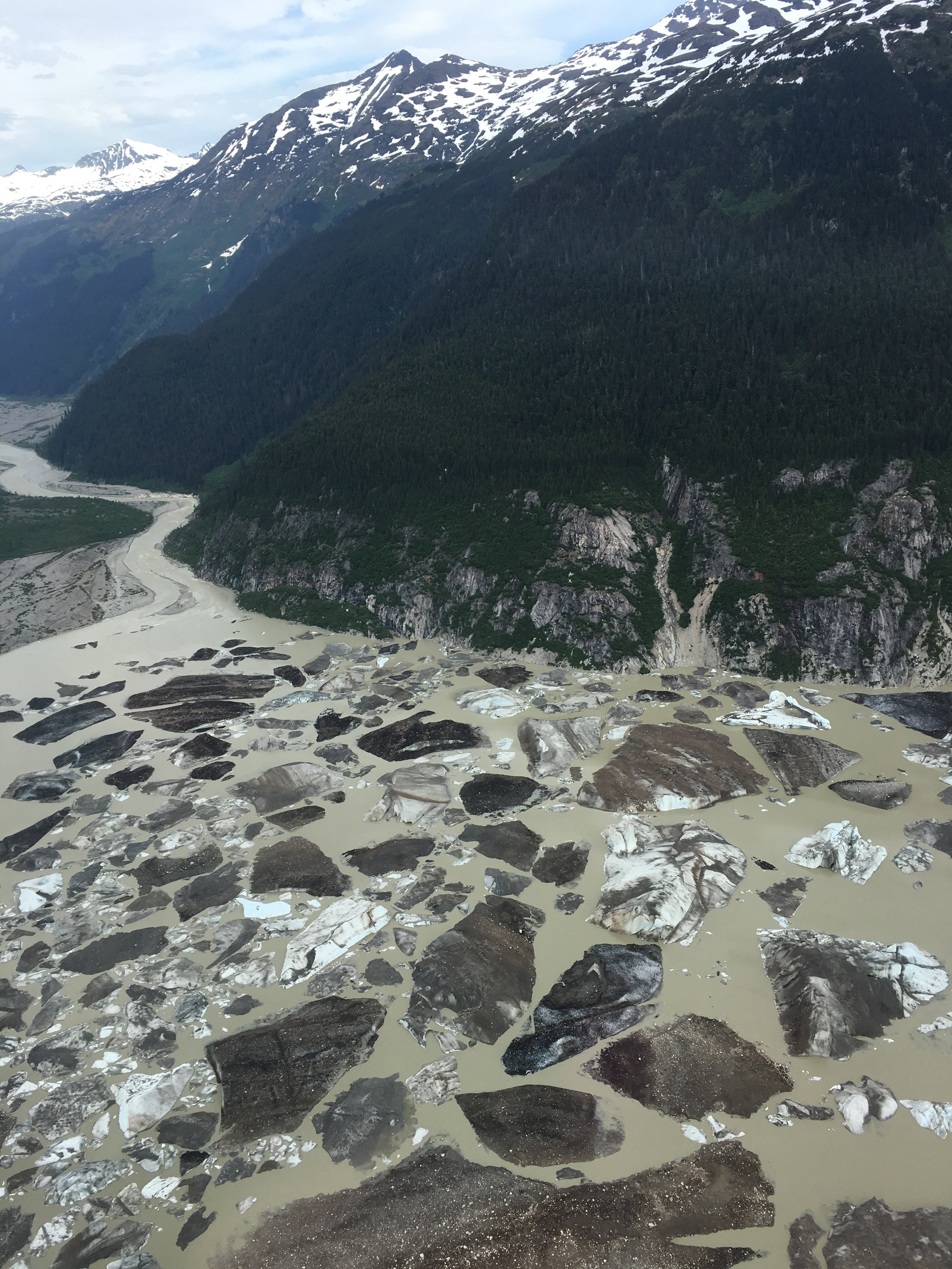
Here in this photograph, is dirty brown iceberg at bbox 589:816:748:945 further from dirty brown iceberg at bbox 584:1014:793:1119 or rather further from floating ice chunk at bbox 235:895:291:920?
floating ice chunk at bbox 235:895:291:920

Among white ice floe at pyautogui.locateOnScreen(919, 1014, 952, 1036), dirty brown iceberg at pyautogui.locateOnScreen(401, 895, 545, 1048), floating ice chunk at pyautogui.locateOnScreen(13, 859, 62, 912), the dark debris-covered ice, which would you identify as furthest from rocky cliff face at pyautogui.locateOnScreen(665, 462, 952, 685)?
floating ice chunk at pyautogui.locateOnScreen(13, 859, 62, 912)

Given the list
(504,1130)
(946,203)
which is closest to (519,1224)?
(504,1130)

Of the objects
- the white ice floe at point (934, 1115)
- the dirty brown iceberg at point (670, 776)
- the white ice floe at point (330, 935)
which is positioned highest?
the dirty brown iceberg at point (670, 776)

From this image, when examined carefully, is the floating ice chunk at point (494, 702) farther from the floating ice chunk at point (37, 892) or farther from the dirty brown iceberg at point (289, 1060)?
the floating ice chunk at point (37, 892)

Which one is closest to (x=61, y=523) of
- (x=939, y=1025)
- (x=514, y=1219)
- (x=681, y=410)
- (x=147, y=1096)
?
(x=681, y=410)

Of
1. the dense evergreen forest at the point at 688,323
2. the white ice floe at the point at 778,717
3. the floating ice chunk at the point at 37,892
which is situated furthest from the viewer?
the dense evergreen forest at the point at 688,323

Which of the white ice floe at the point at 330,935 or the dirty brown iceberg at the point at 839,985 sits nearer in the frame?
the dirty brown iceberg at the point at 839,985

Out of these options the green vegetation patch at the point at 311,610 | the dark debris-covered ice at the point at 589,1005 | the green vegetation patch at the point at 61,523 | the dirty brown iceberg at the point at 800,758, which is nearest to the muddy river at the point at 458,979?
the dark debris-covered ice at the point at 589,1005

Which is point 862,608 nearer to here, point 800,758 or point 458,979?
point 800,758
